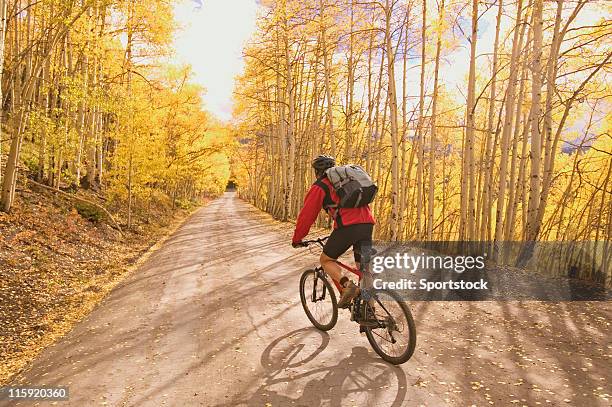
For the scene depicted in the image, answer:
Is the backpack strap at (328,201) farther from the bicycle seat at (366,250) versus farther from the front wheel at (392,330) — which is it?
the front wheel at (392,330)

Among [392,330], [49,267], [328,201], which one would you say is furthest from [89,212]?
[392,330]

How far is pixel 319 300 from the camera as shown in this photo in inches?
212

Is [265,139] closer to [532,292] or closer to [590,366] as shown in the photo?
[532,292]

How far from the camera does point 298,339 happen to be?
16.1 ft

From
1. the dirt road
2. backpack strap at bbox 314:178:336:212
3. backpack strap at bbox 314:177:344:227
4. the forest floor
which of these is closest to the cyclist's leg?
backpack strap at bbox 314:177:344:227

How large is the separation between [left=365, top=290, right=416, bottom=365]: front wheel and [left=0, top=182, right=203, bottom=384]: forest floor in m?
4.24

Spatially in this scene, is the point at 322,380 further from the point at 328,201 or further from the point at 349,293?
the point at 328,201

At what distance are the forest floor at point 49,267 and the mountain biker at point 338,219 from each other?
3.94 m

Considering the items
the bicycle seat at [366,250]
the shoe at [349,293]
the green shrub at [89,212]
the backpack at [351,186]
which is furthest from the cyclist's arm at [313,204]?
the green shrub at [89,212]

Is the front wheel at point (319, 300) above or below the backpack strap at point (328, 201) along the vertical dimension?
below

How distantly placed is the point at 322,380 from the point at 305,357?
576 mm

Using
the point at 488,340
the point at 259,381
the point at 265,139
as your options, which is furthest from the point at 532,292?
the point at 265,139

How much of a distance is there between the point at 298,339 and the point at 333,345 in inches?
19.4

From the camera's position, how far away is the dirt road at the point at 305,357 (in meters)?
3.56
